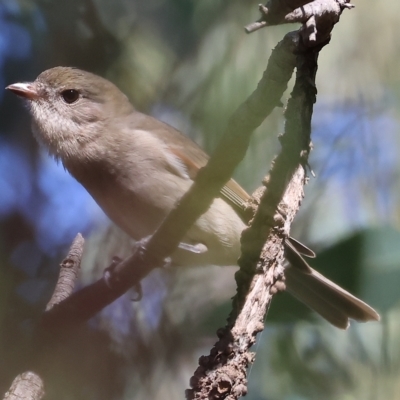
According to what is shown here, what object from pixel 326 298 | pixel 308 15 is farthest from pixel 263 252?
pixel 326 298

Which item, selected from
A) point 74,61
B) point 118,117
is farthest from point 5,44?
point 118,117

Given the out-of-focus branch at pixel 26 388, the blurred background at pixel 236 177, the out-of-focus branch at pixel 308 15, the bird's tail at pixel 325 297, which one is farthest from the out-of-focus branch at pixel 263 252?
the bird's tail at pixel 325 297

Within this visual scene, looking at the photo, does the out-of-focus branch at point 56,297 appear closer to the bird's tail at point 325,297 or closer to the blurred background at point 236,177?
the blurred background at point 236,177

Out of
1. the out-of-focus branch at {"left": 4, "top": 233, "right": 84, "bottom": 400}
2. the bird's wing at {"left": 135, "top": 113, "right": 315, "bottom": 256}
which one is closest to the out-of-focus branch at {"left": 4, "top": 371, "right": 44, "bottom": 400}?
the out-of-focus branch at {"left": 4, "top": 233, "right": 84, "bottom": 400}

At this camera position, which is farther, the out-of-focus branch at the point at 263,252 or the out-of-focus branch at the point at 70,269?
the out-of-focus branch at the point at 70,269

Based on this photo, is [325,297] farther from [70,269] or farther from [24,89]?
[24,89]
